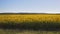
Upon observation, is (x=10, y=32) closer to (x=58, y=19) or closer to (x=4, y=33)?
(x=4, y=33)

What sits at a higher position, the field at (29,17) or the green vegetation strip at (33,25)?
the field at (29,17)

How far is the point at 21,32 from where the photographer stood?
17.9 inches

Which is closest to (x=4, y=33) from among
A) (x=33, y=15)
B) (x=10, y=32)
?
(x=10, y=32)

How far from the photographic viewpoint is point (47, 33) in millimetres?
438

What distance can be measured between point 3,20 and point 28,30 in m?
0.10

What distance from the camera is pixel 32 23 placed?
0.44 meters

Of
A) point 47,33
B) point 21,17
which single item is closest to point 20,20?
point 21,17

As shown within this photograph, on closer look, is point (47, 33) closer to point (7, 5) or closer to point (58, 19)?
point (58, 19)

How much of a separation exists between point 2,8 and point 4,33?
101mm

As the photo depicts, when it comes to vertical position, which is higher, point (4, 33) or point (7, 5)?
point (7, 5)

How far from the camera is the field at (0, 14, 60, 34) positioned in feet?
1.43

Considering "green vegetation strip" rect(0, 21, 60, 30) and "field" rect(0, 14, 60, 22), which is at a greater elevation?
"field" rect(0, 14, 60, 22)

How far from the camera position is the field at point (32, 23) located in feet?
1.43

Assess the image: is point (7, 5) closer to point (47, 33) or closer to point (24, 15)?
point (24, 15)
